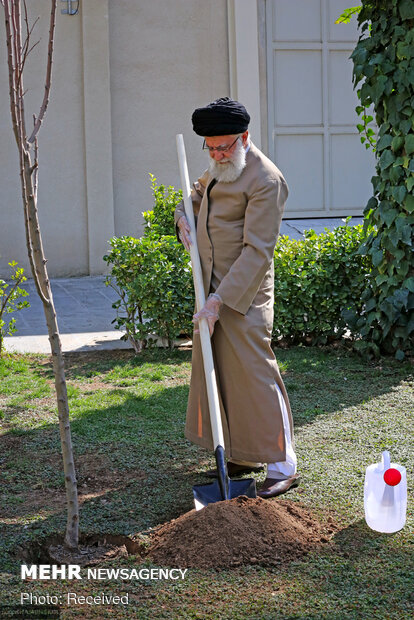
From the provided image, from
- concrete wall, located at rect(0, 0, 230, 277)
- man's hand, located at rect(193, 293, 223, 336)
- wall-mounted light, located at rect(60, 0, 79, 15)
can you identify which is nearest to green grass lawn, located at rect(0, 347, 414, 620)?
man's hand, located at rect(193, 293, 223, 336)

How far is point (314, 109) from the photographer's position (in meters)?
11.2

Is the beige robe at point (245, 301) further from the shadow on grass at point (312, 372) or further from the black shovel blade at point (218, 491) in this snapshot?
the shadow on grass at point (312, 372)

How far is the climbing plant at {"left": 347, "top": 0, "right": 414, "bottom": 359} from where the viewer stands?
597cm

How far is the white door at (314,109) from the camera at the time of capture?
1098 cm

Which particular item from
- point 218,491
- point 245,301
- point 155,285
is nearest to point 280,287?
point 155,285

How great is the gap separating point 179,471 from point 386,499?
1263 mm

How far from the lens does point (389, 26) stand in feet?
19.8

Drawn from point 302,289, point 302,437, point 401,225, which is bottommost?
point 302,437

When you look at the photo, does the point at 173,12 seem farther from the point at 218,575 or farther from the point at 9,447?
the point at 218,575

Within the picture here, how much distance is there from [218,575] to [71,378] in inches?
135

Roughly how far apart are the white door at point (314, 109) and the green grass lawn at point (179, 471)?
15.8 feet

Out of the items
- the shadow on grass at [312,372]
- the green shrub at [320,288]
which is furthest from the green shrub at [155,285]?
the green shrub at [320,288]

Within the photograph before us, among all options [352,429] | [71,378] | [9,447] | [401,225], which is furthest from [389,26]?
[9,447]

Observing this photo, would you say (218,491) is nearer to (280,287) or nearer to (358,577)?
(358,577)
